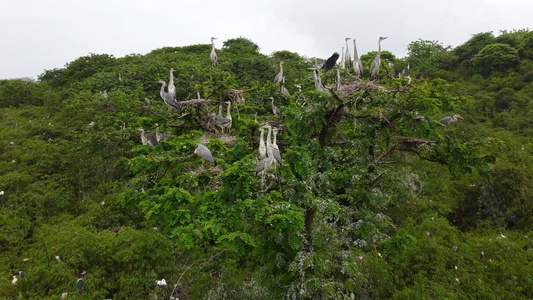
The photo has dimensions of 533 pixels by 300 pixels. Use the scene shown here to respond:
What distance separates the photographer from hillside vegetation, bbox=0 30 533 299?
432 cm

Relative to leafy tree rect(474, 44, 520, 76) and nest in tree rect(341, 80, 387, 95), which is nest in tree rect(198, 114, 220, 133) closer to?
nest in tree rect(341, 80, 387, 95)

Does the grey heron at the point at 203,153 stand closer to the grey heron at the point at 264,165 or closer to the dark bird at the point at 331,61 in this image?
the grey heron at the point at 264,165

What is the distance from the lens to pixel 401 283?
624 cm

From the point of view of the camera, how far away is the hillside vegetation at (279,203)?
432 centimetres

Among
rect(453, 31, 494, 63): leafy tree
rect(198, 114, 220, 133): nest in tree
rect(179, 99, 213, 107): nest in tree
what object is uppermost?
rect(453, 31, 494, 63): leafy tree

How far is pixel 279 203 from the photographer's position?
3.87 meters

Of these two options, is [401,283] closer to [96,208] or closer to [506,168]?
[506,168]

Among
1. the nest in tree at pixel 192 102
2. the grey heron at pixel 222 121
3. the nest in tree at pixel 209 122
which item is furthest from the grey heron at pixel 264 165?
the nest in tree at pixel 209 122

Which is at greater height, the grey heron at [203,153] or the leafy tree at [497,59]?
the leafy tree at [497,59]

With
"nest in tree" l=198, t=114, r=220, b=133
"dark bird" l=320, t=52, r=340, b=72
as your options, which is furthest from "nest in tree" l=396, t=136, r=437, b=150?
"nest in tree" l=198, t=114, r=220, b=133

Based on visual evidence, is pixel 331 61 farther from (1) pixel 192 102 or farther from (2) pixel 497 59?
(2) pixel 497 59

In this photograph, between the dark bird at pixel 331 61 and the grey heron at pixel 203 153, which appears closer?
the grey heron at pixel 203 153

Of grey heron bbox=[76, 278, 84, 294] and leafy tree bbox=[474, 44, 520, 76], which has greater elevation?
leafy tree bbox=[474, 44, 520, 76]

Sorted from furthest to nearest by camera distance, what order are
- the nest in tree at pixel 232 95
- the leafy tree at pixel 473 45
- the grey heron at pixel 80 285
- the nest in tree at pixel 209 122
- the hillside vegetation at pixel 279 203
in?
the leafy tree at pixel 473 45
the nest in tree at pixel 232 95
the nest in tree at pixel 209 122
the grey heron at pixel 80 285
the hillside vegetation at pixel 279 203
